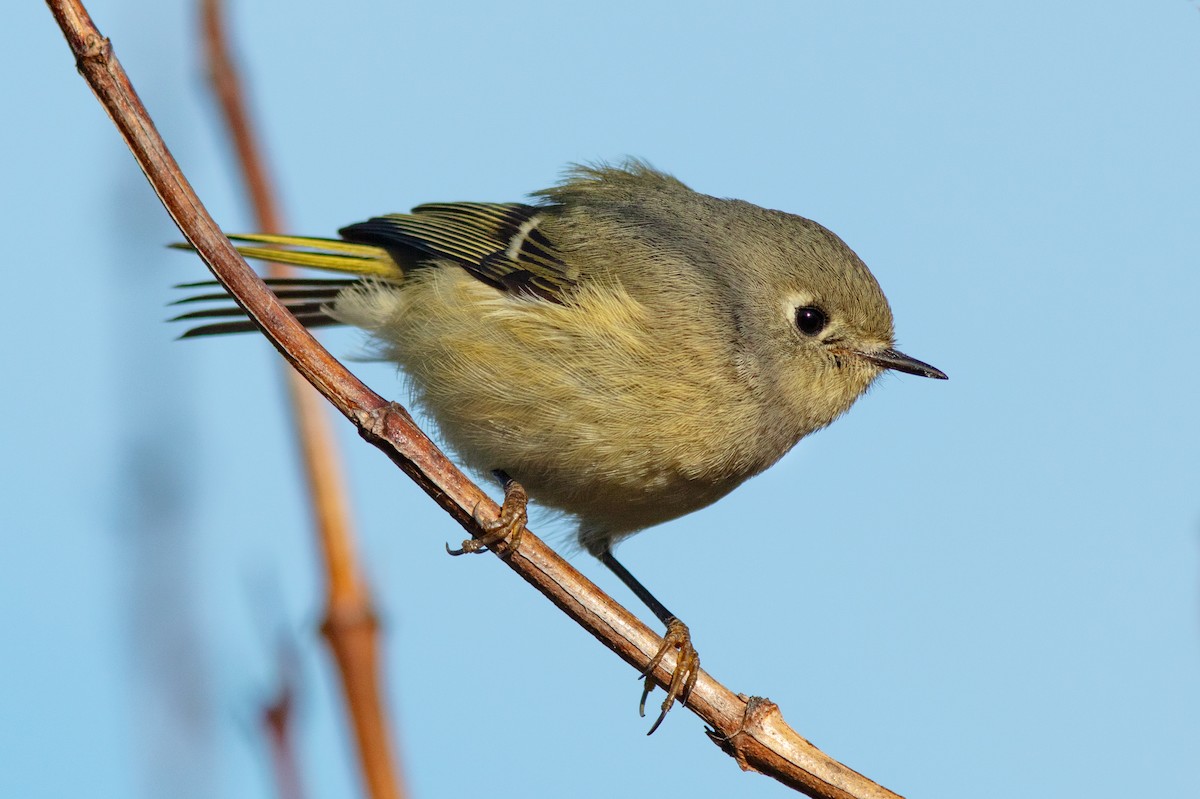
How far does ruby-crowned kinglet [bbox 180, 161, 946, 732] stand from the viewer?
300 centimetres

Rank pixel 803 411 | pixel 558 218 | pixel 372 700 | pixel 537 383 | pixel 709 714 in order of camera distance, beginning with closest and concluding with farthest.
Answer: pixel 372 700
pixel 709 714
pixel 537 383
pixel 803 411
pixel 558 218

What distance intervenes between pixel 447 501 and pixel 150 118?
3.00ft

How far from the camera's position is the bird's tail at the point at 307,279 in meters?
3.38

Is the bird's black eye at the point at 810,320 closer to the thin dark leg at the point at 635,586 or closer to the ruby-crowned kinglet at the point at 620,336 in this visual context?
the ruby-crowned kinglet at the point at 620,336

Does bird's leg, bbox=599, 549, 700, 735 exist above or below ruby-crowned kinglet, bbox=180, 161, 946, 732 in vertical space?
below

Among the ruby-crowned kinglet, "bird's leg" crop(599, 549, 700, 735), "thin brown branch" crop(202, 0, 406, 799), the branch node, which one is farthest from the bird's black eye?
"thin brown branch" crop(202, 0, 406, 799)

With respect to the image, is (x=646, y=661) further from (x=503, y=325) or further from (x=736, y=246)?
(x=736, y=246)

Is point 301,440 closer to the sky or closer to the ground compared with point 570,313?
closer to the ground

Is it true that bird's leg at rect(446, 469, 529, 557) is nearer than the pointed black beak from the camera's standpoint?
Yes

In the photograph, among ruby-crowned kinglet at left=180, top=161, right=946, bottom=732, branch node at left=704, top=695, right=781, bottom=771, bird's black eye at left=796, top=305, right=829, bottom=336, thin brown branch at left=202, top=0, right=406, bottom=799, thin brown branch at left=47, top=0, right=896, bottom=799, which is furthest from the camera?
bird's black eye at left=796, top=305, right=829, bottom=336

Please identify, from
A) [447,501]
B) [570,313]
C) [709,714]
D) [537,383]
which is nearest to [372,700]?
[447,501]

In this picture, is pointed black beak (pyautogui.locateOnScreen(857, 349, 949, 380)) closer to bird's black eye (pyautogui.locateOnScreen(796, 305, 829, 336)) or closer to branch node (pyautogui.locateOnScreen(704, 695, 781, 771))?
bird's black eye (pyautogui.locateOnScreen(796, 305, 829, 336))

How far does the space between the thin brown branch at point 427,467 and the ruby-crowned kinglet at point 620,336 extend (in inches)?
9.6

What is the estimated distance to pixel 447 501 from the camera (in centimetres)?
244
